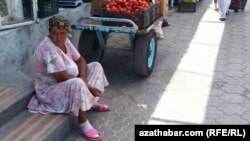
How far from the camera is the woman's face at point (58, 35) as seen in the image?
3.52 metres

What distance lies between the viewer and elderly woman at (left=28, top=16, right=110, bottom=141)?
3471 millimetres

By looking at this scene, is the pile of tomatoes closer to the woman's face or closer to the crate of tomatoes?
the crate of tomatoes

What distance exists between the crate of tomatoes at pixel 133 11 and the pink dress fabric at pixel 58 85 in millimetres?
1236

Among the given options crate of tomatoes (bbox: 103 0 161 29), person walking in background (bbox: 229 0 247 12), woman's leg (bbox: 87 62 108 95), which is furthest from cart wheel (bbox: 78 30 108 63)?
person walking in background (bbox: 229 0 247 12)

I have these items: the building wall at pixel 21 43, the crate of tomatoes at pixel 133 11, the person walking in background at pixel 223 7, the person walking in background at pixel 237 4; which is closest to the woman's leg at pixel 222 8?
the person walking in background at pixel 223 7

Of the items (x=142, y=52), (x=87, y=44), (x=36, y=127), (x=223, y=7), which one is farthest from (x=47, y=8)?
(x=223, y=7)

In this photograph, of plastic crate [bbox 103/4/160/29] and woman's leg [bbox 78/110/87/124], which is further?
plastic crate [bbox 103/4/160/29]

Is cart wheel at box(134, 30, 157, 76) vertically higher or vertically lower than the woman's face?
lower

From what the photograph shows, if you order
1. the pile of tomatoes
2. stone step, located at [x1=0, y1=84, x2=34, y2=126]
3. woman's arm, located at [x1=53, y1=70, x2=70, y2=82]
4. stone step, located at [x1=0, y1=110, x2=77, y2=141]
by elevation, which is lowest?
stone step, located at [x1=0, y1=110, x2=77, y2=141]

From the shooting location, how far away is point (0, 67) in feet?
14.4

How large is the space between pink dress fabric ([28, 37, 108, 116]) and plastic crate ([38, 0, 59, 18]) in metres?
1.73

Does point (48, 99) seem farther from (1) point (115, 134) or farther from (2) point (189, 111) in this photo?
(2) point (189, 111)

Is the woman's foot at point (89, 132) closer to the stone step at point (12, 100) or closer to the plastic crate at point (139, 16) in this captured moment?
the stone step at point (12, 100)

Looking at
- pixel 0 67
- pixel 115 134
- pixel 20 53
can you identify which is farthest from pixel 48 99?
pixel 20 53
